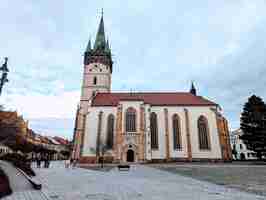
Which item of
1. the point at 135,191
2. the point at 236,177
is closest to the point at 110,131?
the point at 236,177

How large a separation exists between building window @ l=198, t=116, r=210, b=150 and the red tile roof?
11.8ft

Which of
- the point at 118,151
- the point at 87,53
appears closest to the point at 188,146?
the point at 118,151

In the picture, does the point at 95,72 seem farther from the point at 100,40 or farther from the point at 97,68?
the point at 100,40

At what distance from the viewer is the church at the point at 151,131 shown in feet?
128

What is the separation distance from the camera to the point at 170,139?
40688mm

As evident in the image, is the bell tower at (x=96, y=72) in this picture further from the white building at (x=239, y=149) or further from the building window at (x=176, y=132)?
the white building at (x=239, y=149)

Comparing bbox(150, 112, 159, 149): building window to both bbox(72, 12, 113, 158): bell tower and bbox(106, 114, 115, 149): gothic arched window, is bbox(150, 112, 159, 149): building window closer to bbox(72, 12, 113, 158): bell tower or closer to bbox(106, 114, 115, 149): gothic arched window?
bbox(106, 114, 115, 149): gothic arched window

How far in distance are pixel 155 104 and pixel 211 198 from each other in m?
36.6

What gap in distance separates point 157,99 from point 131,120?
882cm

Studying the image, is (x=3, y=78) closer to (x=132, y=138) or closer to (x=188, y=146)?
(x=132, y=138)

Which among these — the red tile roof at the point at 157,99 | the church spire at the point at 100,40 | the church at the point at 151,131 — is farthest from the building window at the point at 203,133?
the church spire at the point at 100,40

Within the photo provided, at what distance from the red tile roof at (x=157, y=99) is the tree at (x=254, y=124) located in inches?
276

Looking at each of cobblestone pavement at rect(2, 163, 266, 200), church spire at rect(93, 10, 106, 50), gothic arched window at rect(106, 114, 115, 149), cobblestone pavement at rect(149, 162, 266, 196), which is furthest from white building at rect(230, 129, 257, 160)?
cobblestone pavement at rect(2, 163, 266, 200)

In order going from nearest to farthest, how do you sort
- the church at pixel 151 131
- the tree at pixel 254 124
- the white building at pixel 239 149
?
1. the tree at pixel 254 124
2. the church at pixel 151 131
3. the white building at pixel 239 149
